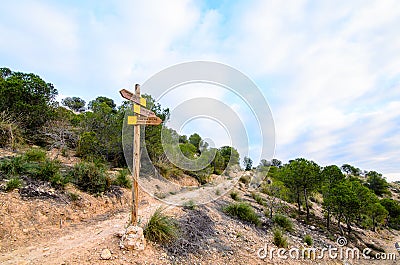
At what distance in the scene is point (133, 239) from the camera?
3936 mm

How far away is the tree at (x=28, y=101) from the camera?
9.91 meters

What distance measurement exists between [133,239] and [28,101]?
1078 centimetres

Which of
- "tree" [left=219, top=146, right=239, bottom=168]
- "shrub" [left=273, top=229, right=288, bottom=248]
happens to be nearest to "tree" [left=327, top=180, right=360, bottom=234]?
"tree" [left=219, top=146, right=239, bottom=168]

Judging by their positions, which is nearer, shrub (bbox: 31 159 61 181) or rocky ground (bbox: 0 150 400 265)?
rocky ground (bbox: 0 150 400 265)

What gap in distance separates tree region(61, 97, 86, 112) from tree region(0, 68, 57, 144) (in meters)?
23.3

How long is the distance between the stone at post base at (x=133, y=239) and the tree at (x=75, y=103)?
33582 millimetres

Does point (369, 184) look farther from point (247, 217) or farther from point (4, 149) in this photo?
point (4, 149)

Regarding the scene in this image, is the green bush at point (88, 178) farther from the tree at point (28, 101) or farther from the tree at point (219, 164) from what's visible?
the tree at point (219, 164)

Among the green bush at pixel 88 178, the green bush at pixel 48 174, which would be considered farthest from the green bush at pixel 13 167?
the green bush at pixel 88 178

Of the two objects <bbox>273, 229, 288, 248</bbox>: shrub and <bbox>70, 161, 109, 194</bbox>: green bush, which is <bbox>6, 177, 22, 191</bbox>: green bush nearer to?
<bbox>70, 161, 109, 194</bbox>: green bush

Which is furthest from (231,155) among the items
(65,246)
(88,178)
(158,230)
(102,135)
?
(65,246)

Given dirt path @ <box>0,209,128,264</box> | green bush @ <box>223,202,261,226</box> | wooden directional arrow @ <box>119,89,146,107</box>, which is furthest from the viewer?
green bush @ <box>223,202,261,226</box>

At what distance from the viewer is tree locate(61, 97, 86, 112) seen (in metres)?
32.6

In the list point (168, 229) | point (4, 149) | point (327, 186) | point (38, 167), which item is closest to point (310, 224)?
point (327, 186)
